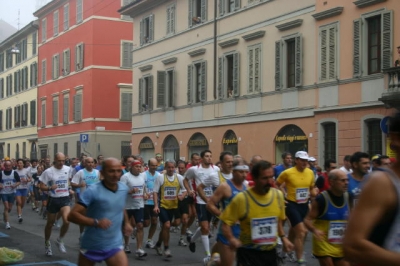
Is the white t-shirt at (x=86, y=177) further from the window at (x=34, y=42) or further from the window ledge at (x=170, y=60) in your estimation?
the window at (x=34, y=42)

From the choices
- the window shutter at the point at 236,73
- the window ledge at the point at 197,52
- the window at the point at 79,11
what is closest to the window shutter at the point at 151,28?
the window ledge at the point at 197,52

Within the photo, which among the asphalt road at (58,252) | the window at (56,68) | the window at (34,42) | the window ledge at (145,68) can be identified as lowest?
the asphalt road at (58,252)

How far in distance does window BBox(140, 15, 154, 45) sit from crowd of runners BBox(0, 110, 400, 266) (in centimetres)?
2062

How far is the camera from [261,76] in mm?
28469

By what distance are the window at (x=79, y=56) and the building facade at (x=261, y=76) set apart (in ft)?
27.8

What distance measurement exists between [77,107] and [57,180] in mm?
34317

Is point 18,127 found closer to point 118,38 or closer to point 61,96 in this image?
point 61,96

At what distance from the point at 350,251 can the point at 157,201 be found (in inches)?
425

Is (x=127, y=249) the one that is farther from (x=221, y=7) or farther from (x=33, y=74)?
(x=33, y=74)

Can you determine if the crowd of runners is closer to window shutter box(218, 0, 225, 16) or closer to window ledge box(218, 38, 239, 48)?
window ledge box(218, 38, 239, 48)

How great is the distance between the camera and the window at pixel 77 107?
1868 inches

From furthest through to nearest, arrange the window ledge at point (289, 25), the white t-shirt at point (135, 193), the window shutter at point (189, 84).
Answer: the window shutter at point (189, 84) → the window ledge at point (289, 25) → the white t-shirt at point (135, 193)

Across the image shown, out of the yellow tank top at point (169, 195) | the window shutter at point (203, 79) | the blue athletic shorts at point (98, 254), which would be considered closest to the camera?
the blue athletic shorts at point (98, 254)

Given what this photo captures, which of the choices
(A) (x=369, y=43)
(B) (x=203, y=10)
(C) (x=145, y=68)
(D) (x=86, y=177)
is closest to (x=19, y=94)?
(C) (x=145, y=68)
